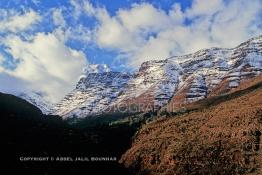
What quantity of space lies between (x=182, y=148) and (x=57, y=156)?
3767 centimetres

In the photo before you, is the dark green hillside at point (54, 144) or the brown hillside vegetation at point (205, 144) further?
the dark green hillside at point (54, 144)

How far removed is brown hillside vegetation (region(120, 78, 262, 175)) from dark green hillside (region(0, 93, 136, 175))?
8.18 meters

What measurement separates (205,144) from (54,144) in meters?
47.8

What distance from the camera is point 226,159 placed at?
133125 millimetres

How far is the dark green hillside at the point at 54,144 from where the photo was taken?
136125 millimetres

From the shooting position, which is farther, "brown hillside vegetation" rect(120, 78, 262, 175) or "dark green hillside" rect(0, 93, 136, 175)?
"dark green hillside" rect(0, 93, 136, 175)

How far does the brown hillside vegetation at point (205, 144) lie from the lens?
131750 mm

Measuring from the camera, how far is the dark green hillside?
136125 millimetres

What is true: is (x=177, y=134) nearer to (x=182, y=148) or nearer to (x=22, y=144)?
(x=182, y=148)

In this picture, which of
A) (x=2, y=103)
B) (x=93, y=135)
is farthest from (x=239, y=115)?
(x=2, y=103)

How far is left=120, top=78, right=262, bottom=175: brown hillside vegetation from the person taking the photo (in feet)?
432

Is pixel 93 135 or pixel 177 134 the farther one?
pixel 93 135

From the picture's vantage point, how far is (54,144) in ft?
511

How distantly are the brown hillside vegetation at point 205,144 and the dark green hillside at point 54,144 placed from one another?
8.18m
